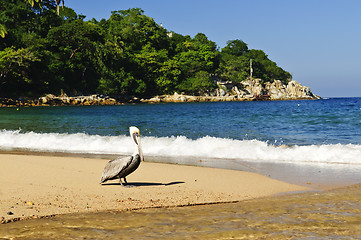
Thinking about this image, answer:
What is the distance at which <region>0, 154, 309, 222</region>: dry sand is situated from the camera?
5.20 metres

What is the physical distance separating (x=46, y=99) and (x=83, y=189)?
5399cm

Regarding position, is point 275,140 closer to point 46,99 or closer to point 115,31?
point 46,99

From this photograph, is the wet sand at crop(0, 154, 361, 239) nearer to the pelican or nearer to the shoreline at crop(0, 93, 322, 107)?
the pelican

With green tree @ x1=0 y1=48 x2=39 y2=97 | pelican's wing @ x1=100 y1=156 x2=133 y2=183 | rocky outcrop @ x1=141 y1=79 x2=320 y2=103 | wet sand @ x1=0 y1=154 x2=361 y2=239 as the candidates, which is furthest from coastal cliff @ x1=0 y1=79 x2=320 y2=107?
pelican's wing @ x1=100 y1=156 x2=133 y2=183

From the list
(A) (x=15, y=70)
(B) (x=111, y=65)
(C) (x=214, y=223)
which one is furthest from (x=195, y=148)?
(B) (x=111, y=65)

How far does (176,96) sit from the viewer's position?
80.9 metres

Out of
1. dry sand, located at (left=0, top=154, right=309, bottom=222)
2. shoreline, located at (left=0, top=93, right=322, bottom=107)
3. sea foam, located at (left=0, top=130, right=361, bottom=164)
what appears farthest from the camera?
shoreline, located at (left=0, top=93, right=322, bottom=107)

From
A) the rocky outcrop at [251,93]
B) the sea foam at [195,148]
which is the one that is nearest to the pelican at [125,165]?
the sea foam at [195,148]

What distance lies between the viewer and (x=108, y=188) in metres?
6.44

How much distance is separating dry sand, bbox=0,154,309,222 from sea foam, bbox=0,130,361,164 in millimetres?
2899

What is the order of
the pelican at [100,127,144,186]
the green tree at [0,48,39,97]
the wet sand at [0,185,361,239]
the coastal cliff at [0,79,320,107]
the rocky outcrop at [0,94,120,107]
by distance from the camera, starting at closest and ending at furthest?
the wet sand at [0,185,361,239]
the pelican at [100,127,144,186]
the green tree at [0,48,39,97]
the rocky outcrop at [0,94,120,107]
the coastal cliff at [0,79,320,107]

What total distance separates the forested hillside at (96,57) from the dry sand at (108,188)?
40.7m

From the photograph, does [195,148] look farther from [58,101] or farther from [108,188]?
[58,101]

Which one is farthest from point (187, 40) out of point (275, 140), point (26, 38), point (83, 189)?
point (83, 189)
